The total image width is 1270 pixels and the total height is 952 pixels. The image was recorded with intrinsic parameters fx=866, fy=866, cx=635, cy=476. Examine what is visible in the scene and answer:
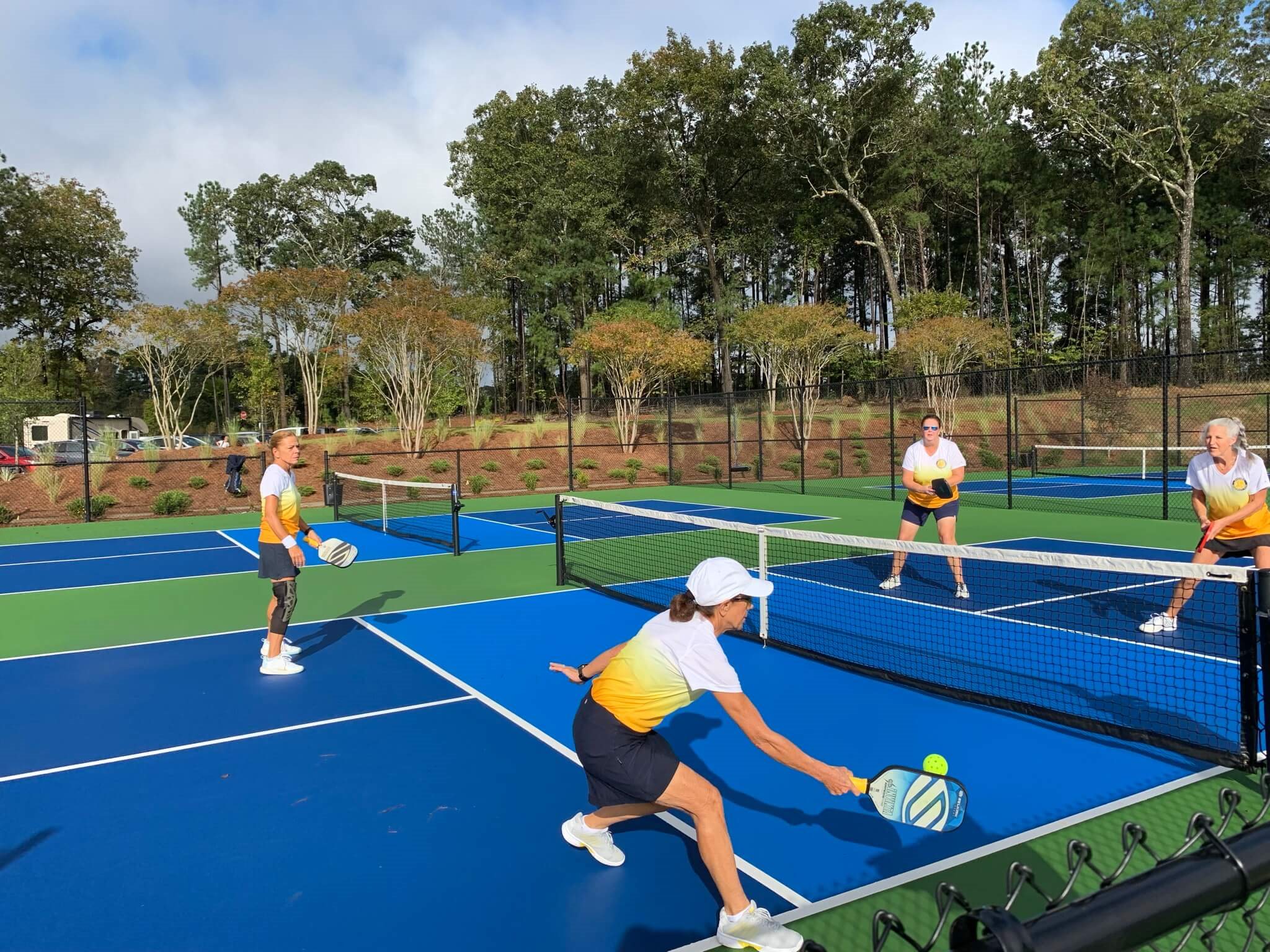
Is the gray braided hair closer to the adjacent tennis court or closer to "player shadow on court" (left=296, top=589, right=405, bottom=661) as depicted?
the adjacent tennis court

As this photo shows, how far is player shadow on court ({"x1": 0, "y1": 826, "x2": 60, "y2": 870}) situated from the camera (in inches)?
156

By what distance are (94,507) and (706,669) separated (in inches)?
848

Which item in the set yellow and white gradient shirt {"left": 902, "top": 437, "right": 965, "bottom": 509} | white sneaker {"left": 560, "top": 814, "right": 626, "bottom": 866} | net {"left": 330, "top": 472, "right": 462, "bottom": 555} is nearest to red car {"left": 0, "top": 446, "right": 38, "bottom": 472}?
net {"left": 330, "top": 472, "right": 462, "bottom": 555}

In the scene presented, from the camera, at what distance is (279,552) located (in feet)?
22.9

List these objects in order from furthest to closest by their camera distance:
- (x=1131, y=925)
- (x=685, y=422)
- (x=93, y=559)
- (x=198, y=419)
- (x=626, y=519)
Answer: (x=198, y=419), (x=685, y=422), (x=626, y=519), (x=93, y=559), (x=1131, y=925)

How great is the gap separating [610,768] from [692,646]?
573 millimetres

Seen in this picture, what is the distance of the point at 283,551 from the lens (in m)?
6.98

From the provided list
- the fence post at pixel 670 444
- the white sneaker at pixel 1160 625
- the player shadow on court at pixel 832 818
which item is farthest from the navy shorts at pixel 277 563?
the fence post at pixel 670 444

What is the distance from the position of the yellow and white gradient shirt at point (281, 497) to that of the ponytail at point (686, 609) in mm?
4490

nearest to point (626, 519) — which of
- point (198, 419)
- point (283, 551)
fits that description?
point (283, 551)

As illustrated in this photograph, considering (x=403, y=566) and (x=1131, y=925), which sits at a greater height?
(x=1131, y=925)

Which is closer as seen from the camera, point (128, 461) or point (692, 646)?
point (692, 646)

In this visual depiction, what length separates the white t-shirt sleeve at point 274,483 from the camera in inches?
272

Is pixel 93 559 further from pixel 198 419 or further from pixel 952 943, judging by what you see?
pixel 198 419
